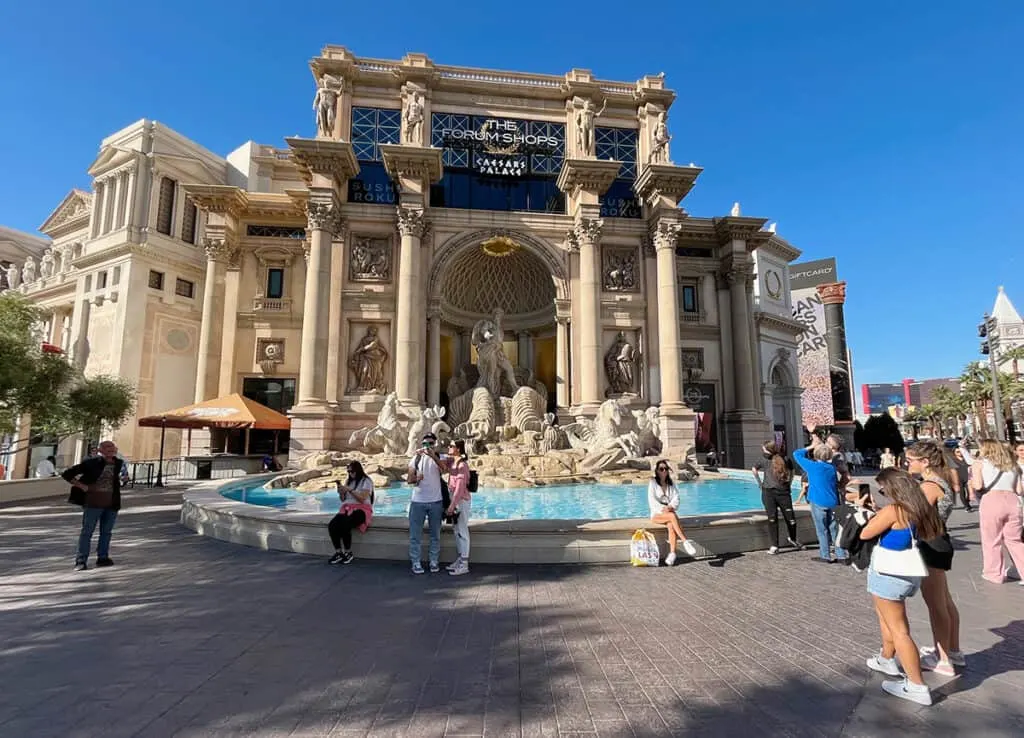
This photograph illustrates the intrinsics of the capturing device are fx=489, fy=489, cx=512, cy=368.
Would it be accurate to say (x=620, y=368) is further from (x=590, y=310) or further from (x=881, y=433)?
(x=881, y=433)

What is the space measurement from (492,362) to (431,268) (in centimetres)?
542

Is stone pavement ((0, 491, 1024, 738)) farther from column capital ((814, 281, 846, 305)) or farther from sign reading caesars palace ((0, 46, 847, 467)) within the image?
column capital ((814, 281, 846, 305))

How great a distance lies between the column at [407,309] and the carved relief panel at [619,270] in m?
9.27

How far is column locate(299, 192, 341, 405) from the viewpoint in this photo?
20734 millimetres

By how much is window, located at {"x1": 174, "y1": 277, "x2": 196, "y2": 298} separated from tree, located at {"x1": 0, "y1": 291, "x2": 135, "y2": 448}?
6059 mm

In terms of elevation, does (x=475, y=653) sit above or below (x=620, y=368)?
below

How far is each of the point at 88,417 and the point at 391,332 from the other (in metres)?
13.7

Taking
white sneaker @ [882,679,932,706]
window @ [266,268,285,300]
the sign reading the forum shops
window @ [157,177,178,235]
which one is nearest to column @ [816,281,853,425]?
the sign reading the forum shops

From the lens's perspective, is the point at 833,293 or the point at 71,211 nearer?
the point at 71,211

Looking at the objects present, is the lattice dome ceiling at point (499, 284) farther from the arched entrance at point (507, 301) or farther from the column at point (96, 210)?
the column at point (96, 210)

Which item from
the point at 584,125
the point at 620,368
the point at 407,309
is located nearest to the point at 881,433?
the point at 620,368

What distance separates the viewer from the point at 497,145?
2562cm

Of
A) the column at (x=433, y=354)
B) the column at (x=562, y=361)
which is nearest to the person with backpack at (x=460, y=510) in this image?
the column at (x=433, y=354)

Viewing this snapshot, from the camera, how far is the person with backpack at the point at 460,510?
6000mm
